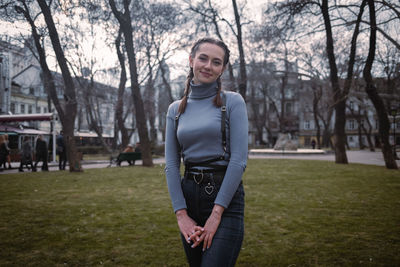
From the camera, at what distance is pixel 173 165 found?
7.24 feet

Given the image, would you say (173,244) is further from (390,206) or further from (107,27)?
(107,27)

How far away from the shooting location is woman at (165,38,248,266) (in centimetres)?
193

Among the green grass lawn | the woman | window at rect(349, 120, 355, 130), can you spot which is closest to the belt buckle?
the woman

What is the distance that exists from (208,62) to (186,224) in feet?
3.61

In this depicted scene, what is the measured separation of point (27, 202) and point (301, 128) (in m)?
76.8

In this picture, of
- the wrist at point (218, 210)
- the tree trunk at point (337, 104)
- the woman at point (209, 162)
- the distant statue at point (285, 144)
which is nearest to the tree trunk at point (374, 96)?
the tree trunk at point (337, 104)

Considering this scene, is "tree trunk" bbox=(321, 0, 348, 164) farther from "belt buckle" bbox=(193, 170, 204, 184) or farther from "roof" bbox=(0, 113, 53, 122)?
"roof" bbox=(0, 113, 53, 122)

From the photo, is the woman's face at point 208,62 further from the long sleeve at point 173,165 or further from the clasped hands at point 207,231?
the clasped hands at point 207,231

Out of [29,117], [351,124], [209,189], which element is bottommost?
[209,189]

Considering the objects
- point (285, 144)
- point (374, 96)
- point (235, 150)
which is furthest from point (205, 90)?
point (285, 144)

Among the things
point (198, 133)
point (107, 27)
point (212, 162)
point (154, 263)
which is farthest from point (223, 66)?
point (107, 27)

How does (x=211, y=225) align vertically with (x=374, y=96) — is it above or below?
below

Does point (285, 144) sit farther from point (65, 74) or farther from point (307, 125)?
point (307, 125)

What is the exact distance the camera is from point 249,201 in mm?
7680
